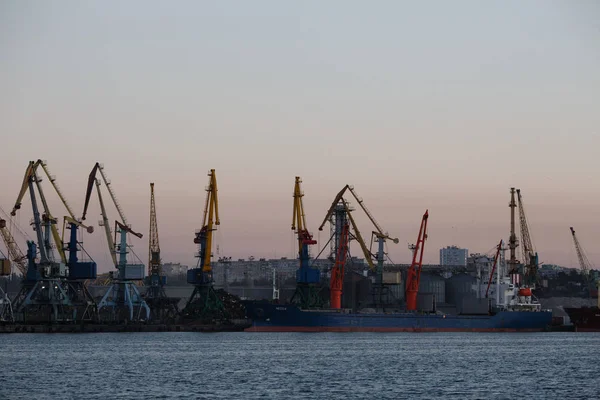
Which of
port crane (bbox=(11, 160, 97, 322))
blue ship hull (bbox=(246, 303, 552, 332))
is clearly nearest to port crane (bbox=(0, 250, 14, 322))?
port crane (bbox=(11, 160, 97, 322))

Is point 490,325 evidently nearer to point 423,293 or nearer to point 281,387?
point 423,293

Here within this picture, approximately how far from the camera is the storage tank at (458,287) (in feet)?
538

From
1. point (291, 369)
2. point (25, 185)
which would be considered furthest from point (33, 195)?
point (291, 369)

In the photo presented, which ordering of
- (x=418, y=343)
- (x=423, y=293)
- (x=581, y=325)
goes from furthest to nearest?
1. (x=423, y=293)
2. (x=581, y=325)
3. (x=418, y=343)

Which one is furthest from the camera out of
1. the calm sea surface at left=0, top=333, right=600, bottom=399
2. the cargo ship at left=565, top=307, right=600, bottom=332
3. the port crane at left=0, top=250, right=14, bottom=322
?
Answer: the cargo ship at left=565, top=307, right=600, bottom=332

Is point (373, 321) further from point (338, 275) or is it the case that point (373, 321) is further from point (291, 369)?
point (291, 369)

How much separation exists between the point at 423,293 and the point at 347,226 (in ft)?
87.5

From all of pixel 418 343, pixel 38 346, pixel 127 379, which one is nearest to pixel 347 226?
pixel 418 343

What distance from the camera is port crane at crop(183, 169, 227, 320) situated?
130125mm

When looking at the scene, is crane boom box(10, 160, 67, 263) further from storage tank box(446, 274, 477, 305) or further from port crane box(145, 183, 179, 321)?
storage tank box(446, 274, 477, 305)

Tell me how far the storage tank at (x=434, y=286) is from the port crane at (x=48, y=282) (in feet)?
182

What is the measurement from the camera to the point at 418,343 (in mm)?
107250

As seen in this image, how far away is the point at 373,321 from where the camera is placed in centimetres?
12988

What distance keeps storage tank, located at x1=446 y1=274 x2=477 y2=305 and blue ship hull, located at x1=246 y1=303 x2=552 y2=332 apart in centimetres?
2497
